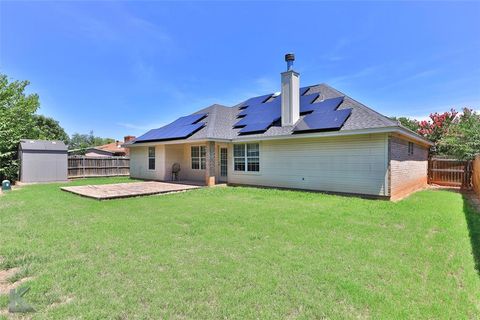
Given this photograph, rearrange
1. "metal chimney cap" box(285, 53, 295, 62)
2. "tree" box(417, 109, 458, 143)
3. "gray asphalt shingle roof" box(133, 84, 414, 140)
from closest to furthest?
"gray asphalt shingle roof" box(133, 84, 414, 140) → "metal chimney cap" box(285, 53, 295, 62) → "tree" box(417, 109, 458, 143)

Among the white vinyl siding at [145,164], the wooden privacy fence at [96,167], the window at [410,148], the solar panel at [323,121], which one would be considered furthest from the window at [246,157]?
the wooden privacy fence at [96,167]

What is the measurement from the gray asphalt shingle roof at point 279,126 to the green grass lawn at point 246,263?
3862 millimetres

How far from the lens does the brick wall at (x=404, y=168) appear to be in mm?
9406

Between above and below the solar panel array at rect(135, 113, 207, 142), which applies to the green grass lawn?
below

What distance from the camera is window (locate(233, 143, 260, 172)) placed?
13.4 meters

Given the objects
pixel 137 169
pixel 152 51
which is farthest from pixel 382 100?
pixel 137 169

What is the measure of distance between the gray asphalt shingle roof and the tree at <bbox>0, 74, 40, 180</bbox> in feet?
40.2

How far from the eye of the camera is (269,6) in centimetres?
1058

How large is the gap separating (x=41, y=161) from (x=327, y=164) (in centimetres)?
1742

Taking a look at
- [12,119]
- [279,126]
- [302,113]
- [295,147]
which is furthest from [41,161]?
[302,113]

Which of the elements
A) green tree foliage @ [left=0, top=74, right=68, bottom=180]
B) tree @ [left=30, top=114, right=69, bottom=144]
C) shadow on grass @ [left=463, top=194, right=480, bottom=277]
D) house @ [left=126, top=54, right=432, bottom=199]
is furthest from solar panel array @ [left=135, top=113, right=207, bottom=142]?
tree @ [left=30, top=114, right=69, bottom=144]

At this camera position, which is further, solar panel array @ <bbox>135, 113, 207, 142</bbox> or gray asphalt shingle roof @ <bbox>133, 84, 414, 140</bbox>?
solar panel array @ <bbox>135, 113, 207, 142</bbox>

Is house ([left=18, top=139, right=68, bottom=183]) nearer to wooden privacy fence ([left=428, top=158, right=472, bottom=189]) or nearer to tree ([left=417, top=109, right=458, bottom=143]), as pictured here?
wooden privacy fence ([left=428, top=158, right=472, bottom=189])

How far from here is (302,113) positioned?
42.8ft
